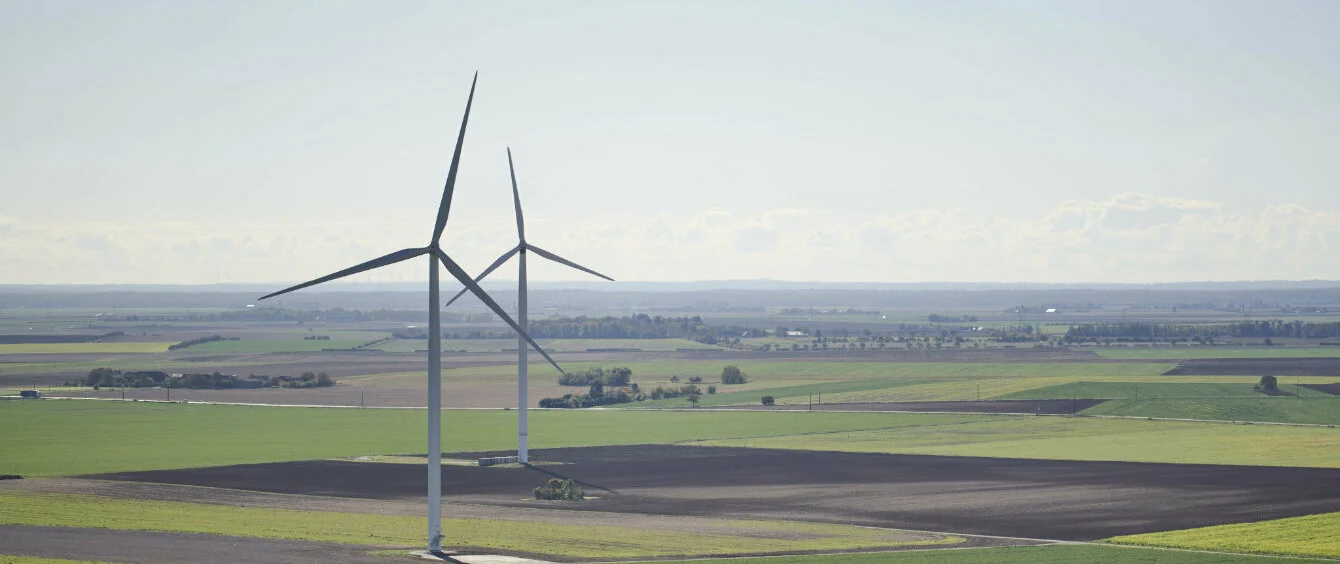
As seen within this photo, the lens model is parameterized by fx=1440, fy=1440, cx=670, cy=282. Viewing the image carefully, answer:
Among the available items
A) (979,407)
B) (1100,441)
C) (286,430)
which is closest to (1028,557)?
(1100,441)

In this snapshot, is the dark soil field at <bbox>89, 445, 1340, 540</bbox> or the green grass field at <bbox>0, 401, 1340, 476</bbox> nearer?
the dark soil field at <bbox>89, 445, 1340, 540</bbox>

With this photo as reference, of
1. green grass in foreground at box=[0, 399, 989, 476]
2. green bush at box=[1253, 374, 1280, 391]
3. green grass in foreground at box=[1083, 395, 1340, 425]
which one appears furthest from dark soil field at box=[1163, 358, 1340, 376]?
green grass in foreground at box=[0, 399, 989, 476]

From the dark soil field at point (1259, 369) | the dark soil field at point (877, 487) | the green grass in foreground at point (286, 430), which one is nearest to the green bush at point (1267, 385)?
the dark soil field at point (1259, 369)

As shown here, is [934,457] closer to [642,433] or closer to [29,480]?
[642,433]

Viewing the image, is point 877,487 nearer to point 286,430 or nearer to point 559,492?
point 559,492

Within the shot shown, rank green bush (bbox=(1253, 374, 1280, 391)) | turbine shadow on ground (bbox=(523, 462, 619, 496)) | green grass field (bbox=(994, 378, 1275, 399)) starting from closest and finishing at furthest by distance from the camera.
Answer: turbine shadow on ground (bbox=(523, 462, 619, 496))
green grass field (bbox=(994, 378, 1275, 399))
green bush (bbox=(1253, 374, 1280, 391))

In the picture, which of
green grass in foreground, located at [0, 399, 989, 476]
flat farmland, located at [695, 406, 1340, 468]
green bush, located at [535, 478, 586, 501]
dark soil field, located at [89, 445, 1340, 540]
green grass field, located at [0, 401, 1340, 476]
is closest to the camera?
dark soil field, located at [89, 445, 1340, 540]

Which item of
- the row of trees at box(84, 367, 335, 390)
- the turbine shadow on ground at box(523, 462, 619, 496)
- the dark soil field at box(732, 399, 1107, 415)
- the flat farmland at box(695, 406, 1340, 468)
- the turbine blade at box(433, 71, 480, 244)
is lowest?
the turbine shadow on ground at box(523, 462, 619, 496)

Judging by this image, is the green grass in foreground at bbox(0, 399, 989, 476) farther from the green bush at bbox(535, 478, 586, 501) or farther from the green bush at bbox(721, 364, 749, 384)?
the green bush at bbox(721, 364, 749, 384)
